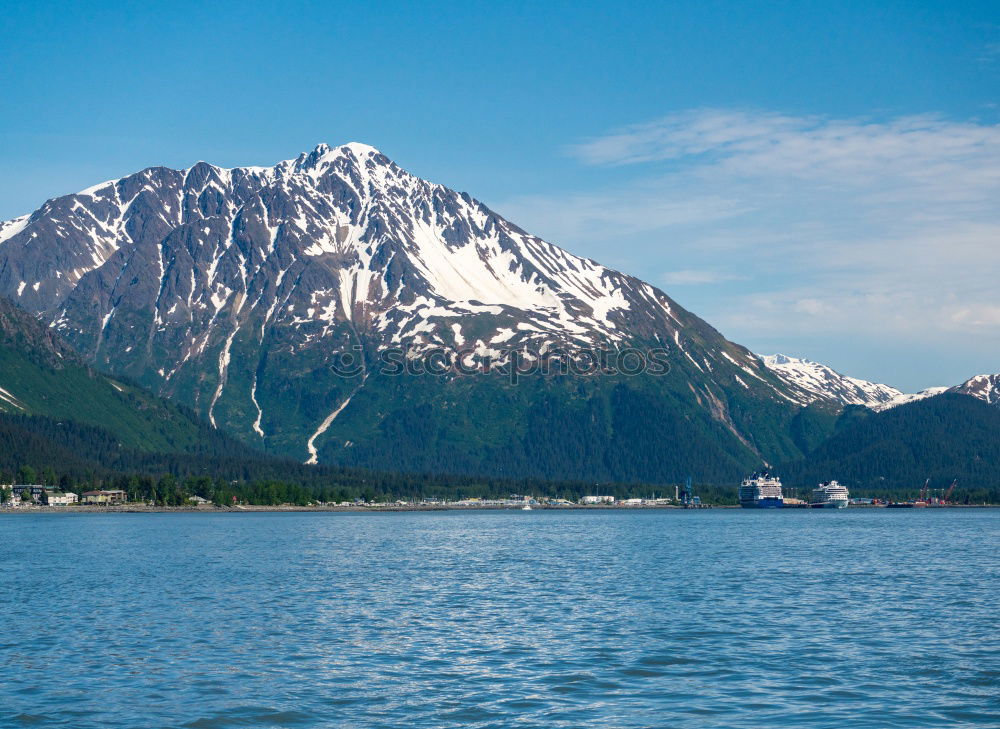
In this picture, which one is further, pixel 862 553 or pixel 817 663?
pixel 862 553

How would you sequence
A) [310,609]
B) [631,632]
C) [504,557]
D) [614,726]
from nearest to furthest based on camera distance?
[614,726] → [631,632] → [310,609] → [504,557]

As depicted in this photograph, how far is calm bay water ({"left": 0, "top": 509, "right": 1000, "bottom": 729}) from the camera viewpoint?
49.2 m

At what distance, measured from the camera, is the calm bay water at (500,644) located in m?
49.2

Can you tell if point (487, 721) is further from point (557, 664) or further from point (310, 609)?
point (310, 609)

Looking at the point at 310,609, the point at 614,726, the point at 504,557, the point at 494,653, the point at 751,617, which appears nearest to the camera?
the point at 614,726

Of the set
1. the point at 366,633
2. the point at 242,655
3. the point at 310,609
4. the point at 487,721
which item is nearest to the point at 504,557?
the point at 310,609

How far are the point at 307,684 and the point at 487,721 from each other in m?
11.4

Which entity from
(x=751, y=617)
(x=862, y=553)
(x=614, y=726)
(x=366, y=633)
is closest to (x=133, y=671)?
(x=366, y=633)

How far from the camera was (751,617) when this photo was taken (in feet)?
251

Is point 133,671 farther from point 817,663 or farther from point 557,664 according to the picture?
point 817,663

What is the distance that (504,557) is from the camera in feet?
449

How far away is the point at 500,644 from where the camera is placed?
66000 mm

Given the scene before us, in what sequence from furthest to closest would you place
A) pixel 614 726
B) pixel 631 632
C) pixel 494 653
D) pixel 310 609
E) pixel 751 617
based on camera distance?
pixel 310 609, pixel 751 617, pixel 631 632, pixel 494 653, pixel 614 726

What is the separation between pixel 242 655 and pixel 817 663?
95.2ft
